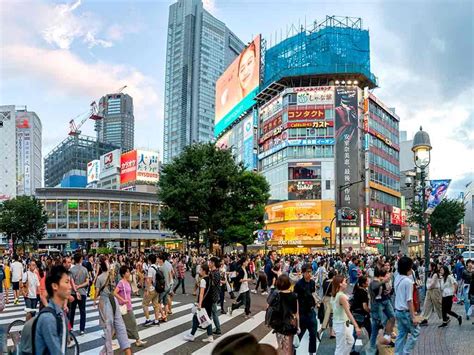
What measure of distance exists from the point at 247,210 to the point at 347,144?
31.4 meters

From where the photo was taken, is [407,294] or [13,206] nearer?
[407,294]

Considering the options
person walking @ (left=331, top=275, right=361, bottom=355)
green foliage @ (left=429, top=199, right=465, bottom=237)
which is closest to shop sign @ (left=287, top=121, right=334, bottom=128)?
green foliage @ (left=429, top=199, right=465, bottom=237)

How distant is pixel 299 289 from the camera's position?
9039 millimetres

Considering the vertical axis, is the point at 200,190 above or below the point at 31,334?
above

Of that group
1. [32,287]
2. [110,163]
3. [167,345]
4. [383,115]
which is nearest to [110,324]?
[167,345]

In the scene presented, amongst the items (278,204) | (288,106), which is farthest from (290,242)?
(288,106)

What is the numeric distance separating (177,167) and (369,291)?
2884 centimetres

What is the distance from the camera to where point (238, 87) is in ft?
310

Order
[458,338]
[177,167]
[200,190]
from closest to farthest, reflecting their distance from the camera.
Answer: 1. [458,338]
2. [200,190]
3. [177,167]

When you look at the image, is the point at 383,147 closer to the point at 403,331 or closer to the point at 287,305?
the point at 403,331

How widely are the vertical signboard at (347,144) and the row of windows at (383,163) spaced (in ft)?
16.6

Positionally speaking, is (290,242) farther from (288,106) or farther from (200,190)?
(200,190)

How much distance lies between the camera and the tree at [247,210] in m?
42.5

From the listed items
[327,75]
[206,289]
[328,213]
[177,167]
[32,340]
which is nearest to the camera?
[32,340]
